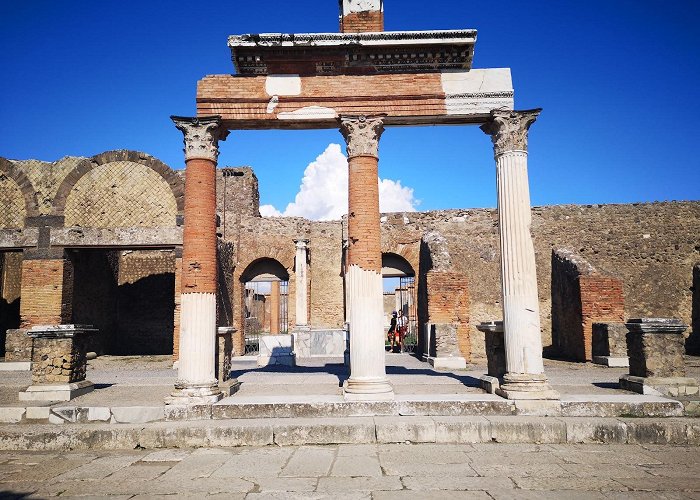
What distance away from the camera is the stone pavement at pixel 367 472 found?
14.2 ft

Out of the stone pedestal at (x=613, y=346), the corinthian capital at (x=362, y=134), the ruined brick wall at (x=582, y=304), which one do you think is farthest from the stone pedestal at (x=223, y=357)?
the ruined brick wall at (x=582, y=304)

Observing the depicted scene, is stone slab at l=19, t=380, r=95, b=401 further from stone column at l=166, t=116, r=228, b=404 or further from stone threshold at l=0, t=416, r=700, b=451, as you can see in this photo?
stone column at l=166, t=116, r=228, b=404

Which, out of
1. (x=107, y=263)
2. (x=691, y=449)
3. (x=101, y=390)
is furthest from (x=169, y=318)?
(x=691, y=449)

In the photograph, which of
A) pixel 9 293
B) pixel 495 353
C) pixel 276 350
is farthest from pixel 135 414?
pixel 9 293

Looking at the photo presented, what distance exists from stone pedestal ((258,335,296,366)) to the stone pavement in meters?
7.73

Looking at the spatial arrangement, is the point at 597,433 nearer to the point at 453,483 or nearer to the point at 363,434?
the point at 453,483

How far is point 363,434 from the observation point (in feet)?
20.0

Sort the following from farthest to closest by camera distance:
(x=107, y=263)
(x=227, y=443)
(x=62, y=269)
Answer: (x=107, y=263)
(x=62, y=269)
(x=227, y=443)

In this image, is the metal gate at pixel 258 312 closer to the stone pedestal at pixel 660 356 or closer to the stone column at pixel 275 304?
the stone column at pixel 275 304

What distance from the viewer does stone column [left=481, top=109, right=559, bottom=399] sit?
23.4ft

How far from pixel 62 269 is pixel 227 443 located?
1081cm

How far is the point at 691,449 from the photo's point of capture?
5691 mm

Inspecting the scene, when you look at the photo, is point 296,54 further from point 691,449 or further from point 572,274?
point 572,274

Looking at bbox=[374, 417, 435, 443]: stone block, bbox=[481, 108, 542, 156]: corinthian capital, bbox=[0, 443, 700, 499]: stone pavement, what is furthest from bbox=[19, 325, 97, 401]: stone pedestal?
bbox=[481, 108, 542, 156]: corinthian capital
